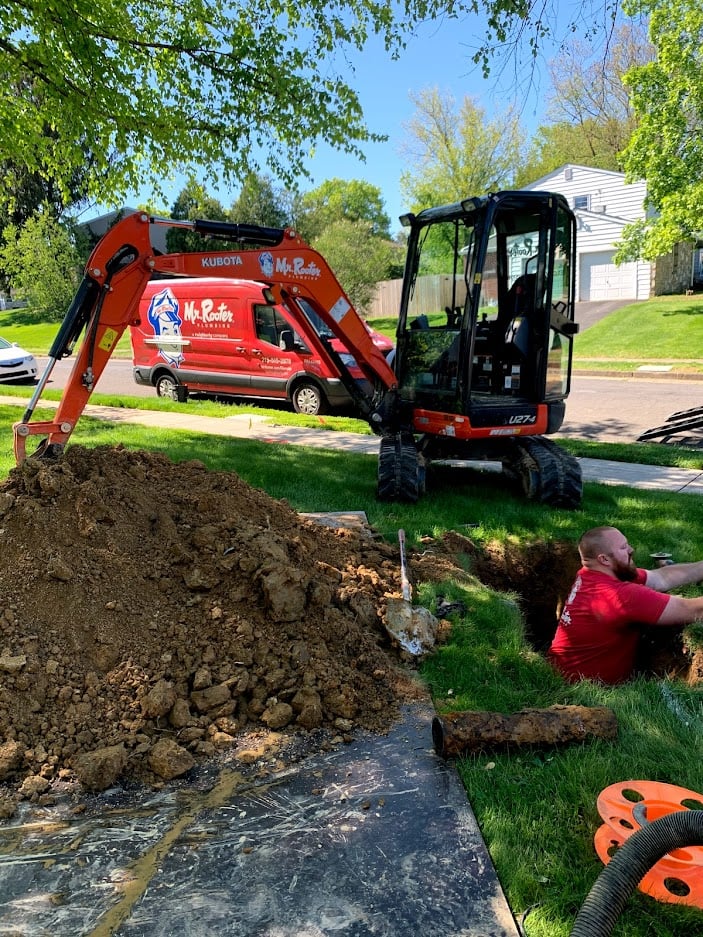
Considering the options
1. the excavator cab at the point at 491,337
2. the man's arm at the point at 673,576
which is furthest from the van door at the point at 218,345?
the man's arm at the point at 673,576

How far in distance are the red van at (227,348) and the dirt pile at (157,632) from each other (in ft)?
27.7

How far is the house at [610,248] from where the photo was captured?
32.8 m

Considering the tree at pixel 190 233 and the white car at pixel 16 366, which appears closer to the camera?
the white car at pixel 16 366

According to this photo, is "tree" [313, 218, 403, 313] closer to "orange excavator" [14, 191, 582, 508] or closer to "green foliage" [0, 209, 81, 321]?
"green foliage" [0, 209, 81, 321]

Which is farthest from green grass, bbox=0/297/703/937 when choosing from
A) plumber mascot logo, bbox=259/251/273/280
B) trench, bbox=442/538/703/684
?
plumber mascot logo, bbox=259/251/273/280

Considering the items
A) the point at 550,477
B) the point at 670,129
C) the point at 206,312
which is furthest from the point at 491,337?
the point at 670,129

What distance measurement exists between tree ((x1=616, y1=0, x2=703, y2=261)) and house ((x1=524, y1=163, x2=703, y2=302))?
1081 cm

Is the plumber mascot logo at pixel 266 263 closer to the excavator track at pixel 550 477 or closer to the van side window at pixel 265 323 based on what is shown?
the excavator track at pixel 550 477

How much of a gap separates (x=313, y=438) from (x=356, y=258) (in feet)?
76.1

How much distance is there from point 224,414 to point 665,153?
16.9m

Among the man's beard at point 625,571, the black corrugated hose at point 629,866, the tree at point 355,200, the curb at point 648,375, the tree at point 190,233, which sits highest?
the tree at point 355,200

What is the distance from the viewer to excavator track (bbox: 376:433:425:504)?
7.04 m

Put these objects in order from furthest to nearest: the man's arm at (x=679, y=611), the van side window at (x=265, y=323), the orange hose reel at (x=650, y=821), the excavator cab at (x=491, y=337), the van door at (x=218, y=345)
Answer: the van door at (x=218, y=345) < the van side window at (x=265, y=323) < the excavator cab at (x=491, y=337) < the man's arm at (x=679, y=611) < the orange hose reel at (x=650, y=821)

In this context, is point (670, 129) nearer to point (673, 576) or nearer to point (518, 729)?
point (673, 576)
